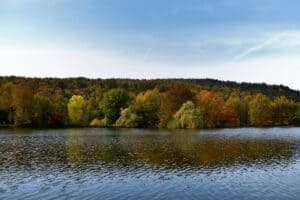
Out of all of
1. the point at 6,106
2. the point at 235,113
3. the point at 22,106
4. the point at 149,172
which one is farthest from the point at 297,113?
the point at 149,172

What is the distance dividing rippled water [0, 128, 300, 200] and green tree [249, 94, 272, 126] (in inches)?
3029

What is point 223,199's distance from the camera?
83.7 ft

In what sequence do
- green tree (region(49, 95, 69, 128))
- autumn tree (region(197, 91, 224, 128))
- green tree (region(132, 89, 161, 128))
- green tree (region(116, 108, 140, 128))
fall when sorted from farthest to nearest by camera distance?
green tree (region(132, 89, 161, 128)) < green tree (region(49, 95, 69, 128)) < green tree (region(116, 108, 140, 128)) < autumn tree (region(197, 91, 224, 128))

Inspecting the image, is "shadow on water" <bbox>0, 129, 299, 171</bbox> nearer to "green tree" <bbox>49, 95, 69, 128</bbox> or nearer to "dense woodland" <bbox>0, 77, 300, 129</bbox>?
"dense woodland" <bbox>0, 77, 300, 129</bbox>

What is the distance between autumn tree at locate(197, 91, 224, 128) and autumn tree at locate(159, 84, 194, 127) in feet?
14.1

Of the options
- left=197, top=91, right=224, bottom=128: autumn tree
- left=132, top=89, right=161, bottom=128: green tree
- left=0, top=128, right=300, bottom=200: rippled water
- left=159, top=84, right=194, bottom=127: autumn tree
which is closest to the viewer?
→ left=0, top=128, right=300, bottom=200: rippled water

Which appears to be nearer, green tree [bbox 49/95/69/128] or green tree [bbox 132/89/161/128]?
green tree [bbox 49/95/69/128]

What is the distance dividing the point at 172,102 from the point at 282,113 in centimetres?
4627

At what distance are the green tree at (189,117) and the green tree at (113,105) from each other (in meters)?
25.2

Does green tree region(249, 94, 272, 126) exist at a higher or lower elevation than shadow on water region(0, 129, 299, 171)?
higher

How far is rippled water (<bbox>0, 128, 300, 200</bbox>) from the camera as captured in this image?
27.3 m

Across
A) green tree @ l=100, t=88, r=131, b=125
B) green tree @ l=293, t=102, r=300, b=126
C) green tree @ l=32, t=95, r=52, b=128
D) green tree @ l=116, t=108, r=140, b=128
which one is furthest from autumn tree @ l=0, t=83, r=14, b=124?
green tree @ l=293, t=102, r=300, b=126

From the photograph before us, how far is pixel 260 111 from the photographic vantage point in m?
132

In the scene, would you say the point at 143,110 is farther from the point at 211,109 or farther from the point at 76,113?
the point at 76,113
